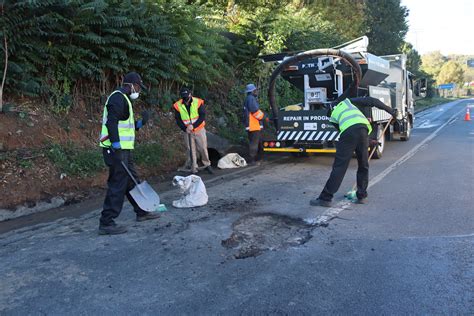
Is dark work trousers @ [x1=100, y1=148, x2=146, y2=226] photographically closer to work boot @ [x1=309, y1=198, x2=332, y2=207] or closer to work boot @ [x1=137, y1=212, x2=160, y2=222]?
work boot @ [x1=137, y1=212, x2=160, y2=222]

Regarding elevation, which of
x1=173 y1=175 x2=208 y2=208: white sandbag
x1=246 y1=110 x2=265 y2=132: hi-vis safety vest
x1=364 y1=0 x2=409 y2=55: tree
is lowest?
x1=173 y1=175 x2=208 y2=208: white sandbag

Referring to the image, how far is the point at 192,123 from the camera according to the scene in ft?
27.9

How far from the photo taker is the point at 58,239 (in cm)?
477

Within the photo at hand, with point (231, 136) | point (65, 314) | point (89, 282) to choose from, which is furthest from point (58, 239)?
point (231, 136)

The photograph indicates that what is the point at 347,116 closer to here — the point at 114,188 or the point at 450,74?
the point at 114,188

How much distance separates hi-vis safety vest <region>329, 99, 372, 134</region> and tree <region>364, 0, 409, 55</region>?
992 inches

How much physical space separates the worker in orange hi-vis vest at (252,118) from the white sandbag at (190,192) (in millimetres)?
3915

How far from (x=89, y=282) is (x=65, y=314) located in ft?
1.73

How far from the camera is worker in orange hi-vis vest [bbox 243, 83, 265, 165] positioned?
9625mm

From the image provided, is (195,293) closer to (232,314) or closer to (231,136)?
(232,314)

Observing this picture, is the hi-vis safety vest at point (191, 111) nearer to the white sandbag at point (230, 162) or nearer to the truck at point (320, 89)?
the white sandbag at point (230, 162)

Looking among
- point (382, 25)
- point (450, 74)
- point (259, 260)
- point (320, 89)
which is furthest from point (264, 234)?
point (450, 74)

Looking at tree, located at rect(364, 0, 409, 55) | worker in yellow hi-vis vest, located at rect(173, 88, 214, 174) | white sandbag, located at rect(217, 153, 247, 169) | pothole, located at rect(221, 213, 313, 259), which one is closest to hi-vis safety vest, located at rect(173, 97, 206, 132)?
worker in yellow hi-vis vest, located at rect(173, 88, 214, 174)

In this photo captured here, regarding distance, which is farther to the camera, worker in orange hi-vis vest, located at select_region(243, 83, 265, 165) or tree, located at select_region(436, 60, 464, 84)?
tree, located at select_region(436, 60, 464, 84)
